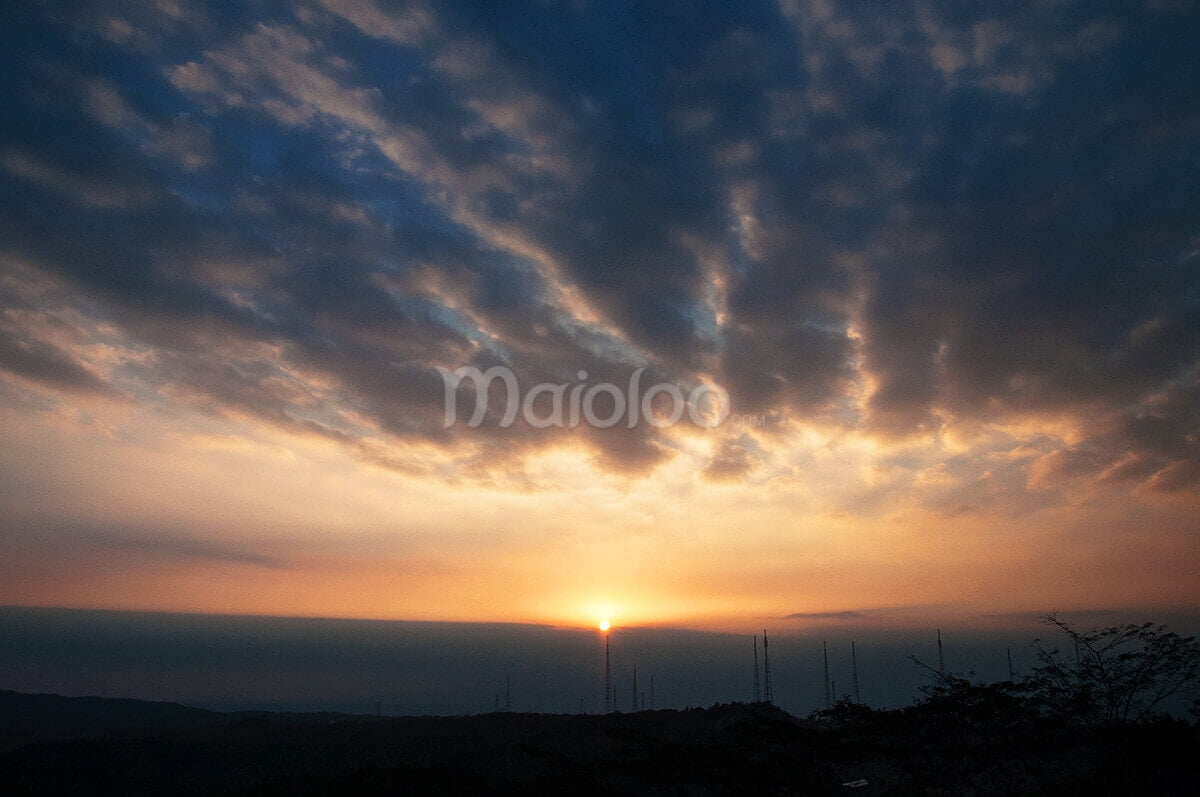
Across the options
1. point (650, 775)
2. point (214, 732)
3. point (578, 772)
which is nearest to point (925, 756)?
point (650, 775)

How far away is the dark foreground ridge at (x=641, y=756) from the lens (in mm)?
29828

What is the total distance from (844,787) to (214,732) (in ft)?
206

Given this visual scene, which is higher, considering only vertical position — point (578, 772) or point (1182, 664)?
point (1182, 664)

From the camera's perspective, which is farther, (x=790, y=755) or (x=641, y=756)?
(x=641, y=756)

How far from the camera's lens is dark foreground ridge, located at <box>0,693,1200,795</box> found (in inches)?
1174

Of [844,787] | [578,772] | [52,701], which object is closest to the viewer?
[578,772]

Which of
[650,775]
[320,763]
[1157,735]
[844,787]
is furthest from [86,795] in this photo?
[1157,735]

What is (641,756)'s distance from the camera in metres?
45.5

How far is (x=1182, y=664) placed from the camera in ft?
105

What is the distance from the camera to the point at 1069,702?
→ 107ft

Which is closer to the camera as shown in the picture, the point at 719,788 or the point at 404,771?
the point at 719,788

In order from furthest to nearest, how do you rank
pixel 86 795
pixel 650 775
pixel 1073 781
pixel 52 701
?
pixel 52 701 < pixel 86 795 < pixel 650 775 < pixel 1073 781

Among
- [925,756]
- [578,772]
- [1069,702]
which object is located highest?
[1069,702]

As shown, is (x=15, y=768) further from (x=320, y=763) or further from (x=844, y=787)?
(x=844, y=787)
